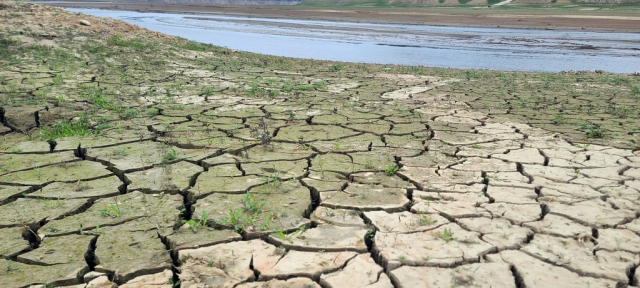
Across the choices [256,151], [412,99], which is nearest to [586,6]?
[412,99]

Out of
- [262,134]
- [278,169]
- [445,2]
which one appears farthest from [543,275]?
[445,2]

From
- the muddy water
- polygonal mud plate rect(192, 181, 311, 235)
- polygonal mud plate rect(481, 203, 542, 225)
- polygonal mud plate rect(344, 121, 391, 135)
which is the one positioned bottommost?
the muddy water

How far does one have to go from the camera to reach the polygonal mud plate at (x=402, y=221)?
2.80 m

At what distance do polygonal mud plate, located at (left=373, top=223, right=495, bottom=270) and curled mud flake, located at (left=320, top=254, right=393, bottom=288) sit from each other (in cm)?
7

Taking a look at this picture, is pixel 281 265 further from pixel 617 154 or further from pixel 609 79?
pixel 609 79

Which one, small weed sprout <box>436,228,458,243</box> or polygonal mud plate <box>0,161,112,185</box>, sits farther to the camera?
polygonal mud plate <box>0,161,112,185</box>

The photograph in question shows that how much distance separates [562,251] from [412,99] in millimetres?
4270

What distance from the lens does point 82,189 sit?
3.26 metres

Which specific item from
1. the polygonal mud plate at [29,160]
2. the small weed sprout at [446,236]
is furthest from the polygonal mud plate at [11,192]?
the small weed sprout at [446,236]

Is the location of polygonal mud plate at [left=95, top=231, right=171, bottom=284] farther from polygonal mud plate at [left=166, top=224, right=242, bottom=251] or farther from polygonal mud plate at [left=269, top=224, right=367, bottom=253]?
polygonal mud plate at [left=269, top=224, right=367, bottom=253]

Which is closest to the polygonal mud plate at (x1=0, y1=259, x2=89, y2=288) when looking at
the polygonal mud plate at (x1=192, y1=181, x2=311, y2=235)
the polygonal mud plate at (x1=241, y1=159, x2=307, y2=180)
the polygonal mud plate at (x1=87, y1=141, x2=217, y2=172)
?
the polygonal mud plate at (x1=192, y1=181, x2=311, y2=235)

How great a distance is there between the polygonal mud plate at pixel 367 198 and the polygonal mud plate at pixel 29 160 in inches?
79.5

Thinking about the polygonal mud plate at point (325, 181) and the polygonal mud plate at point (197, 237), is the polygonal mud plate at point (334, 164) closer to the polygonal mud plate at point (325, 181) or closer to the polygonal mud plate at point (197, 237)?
the polygonal mud plate at point (325, 181)

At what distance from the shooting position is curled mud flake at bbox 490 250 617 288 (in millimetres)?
2262
